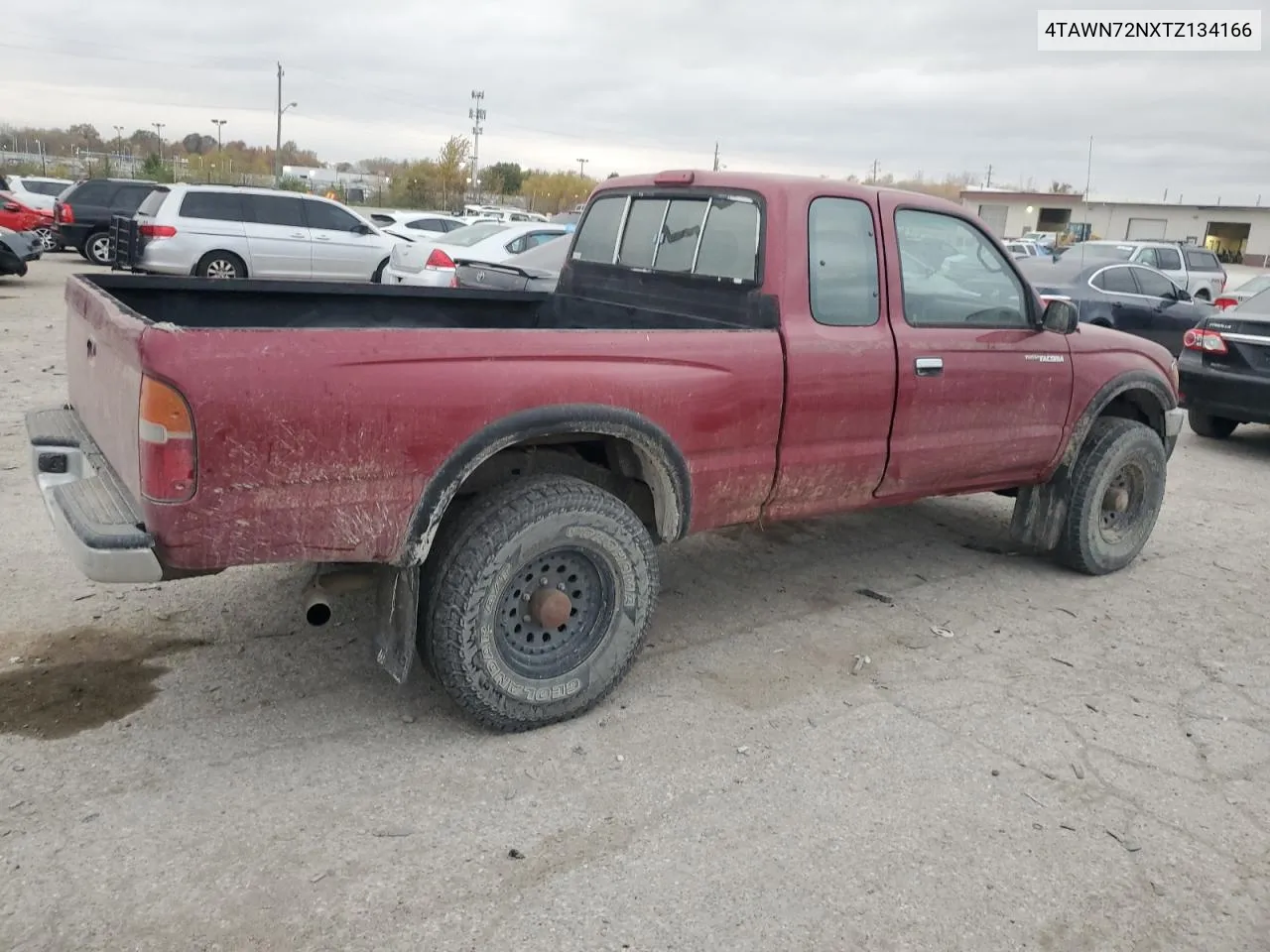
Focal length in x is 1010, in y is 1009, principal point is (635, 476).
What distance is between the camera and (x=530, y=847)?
9.55ft

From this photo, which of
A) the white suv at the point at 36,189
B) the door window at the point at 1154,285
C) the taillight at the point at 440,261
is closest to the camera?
the taillight at the point at 440,261

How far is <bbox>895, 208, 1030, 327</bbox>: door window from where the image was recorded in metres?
4.47

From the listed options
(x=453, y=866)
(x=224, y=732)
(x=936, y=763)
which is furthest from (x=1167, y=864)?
(x=224, y=732)

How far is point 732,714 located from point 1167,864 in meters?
1.47

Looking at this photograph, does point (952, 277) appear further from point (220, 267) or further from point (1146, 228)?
point (1146, 228)

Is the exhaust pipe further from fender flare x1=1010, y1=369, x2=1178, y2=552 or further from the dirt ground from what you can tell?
fender flare x1=1010, y1=369, x2=1178, y2=552

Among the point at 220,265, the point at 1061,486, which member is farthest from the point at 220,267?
the point at 1061,486

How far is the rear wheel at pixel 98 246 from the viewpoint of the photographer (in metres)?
19.8

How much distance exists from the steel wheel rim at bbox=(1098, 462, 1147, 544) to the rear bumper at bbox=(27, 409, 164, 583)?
15.4 feet

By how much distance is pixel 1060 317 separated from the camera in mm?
4805

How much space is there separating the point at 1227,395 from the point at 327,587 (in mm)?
8467

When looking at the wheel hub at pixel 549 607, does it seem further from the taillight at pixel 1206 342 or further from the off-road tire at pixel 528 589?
the taillight at pixel 1206 342

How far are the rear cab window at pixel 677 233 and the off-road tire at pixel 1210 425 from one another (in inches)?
293

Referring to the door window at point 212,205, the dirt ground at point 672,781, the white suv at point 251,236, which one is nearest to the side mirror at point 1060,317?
the dirt ground at point 672,781
